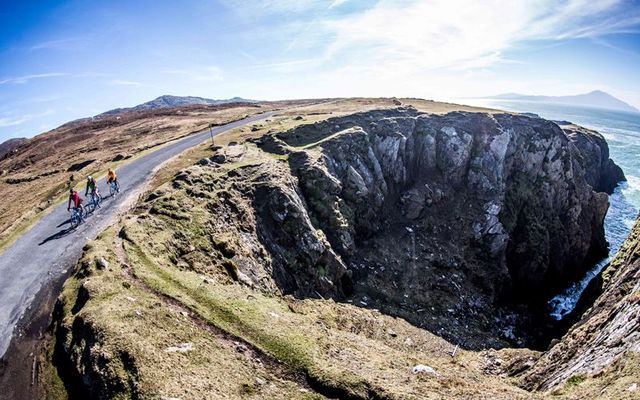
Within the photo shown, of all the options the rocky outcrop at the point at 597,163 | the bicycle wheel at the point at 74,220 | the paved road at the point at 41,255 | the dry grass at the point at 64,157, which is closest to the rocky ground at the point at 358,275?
the paved road at the point at 41,255

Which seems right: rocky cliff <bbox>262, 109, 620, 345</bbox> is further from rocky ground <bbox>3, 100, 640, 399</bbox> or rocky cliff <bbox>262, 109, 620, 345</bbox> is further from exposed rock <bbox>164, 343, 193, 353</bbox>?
exposed rock <bbox>164, 343, 193, 353</bbox>

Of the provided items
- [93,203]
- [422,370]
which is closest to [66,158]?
[93,203]

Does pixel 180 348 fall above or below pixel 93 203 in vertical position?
below

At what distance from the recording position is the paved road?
2034 centimetres

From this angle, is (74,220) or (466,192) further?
(466,192)

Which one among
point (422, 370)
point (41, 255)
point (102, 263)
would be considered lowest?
point (422, 370)

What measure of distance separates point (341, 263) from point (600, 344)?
22750 mm

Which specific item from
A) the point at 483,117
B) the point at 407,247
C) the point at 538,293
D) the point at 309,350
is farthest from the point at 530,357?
the point at 483,117

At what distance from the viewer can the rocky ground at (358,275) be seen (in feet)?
51.3

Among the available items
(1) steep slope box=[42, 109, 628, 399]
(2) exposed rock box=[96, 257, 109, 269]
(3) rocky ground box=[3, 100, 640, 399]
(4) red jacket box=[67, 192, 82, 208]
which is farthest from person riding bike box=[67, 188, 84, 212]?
(2) exposed rock box=[96, 257, 109, 269]

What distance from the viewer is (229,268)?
26469 millimetres

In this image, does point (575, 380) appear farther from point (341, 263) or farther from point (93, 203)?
point (93, 203)

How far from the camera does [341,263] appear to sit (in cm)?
3753

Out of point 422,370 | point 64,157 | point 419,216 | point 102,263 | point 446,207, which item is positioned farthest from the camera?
point 64,157
